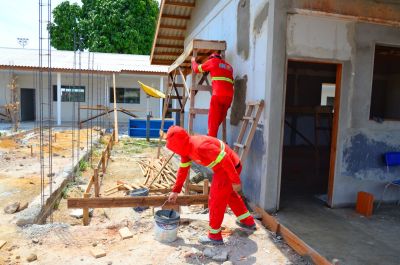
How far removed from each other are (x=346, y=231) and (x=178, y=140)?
2.83 metres

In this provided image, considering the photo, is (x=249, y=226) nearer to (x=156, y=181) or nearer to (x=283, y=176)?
(x=283, y=176)

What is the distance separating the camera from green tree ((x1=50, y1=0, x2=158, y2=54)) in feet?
99.5

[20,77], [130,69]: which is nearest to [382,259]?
[130,69]

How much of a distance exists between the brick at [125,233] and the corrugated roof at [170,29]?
7.80m

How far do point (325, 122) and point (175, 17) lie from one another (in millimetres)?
6254

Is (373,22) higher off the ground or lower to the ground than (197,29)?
lower

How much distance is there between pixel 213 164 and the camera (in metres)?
4.41

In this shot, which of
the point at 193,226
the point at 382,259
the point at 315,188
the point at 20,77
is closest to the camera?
the point at 382,259

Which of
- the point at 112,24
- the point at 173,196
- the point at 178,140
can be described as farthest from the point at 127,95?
the point at 178,140

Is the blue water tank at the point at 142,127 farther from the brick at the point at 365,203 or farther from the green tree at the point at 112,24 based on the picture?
the green tree at the point at 112,24

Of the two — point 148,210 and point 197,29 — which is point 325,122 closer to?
point 197,29

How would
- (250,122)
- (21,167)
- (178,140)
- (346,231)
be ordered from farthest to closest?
(21,167)
(250,122)
(346,231)
(178,140)

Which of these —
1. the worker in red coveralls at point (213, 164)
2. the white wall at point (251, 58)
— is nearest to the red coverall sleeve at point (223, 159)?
the worker in red coveralls at point (213, 164)

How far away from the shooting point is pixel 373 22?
5.89 m
